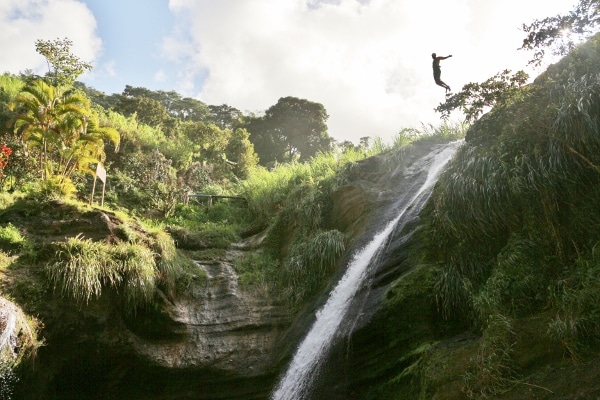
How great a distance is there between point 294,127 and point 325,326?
2139cm

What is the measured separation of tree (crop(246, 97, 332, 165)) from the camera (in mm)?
27844

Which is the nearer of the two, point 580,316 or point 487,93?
point 580,316

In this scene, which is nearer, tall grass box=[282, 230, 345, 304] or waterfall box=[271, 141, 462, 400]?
waterfall box=[271, 141, 462, 400]

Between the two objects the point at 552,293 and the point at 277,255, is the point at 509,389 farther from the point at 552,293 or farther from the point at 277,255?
the point at 277,255

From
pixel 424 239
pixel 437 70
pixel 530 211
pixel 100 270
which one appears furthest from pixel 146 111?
pixel 530 211

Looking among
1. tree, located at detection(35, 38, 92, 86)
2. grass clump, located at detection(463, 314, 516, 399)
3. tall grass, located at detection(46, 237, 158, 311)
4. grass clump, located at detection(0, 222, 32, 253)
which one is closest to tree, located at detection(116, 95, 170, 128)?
tree, located at detection(35, 38, 92, 86)

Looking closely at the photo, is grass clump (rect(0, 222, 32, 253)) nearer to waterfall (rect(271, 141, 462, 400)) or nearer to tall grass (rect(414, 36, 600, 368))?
waterfall (rect(271, 141, 462, 400))

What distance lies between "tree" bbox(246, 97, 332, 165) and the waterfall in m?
18.9

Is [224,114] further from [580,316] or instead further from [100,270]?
[580,316]

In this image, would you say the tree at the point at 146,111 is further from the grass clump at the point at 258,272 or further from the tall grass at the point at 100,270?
the tall grass at the point at 100,270

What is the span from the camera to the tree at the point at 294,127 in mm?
27844

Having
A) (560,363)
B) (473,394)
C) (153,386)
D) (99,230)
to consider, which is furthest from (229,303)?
(560,363)

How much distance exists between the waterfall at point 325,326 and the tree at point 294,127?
1890 centimetres

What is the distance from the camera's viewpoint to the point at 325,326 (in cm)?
786
